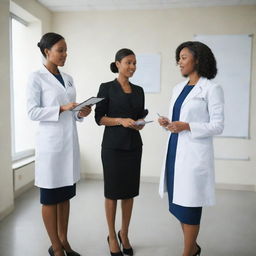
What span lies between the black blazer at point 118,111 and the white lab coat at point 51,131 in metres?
0.26

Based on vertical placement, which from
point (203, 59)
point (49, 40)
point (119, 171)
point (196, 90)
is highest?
point (49, 40)

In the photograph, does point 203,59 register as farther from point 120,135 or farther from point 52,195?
point 52,195

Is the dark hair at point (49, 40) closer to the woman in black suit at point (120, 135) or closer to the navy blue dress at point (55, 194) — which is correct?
the navy blue dress at point (55, 194)

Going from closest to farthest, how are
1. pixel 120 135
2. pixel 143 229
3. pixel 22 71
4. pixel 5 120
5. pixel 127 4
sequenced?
pixel 120 135
pixel 143 229
pixel 5 120
pixel 127 4
pixel 22 71

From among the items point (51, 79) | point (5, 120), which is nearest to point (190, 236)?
point (51, 79)

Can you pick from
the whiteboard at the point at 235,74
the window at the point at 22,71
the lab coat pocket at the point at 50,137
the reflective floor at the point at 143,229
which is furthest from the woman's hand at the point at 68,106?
the whiteboard at the point at 235,74

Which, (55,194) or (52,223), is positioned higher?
(55,194)

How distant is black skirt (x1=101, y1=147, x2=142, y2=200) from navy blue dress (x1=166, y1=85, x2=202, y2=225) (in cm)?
32

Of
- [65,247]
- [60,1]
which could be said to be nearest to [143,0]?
[60,1]

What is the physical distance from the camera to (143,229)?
2.73 m

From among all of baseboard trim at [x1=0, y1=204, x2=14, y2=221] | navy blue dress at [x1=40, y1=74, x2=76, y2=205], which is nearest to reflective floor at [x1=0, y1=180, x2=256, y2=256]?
baseboard trim at [x1=0, y1=204, x2=14, y2=221]

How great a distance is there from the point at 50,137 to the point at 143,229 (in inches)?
54.2

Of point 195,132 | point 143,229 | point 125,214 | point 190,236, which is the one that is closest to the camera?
point 195,132

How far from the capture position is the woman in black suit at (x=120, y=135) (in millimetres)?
2100
